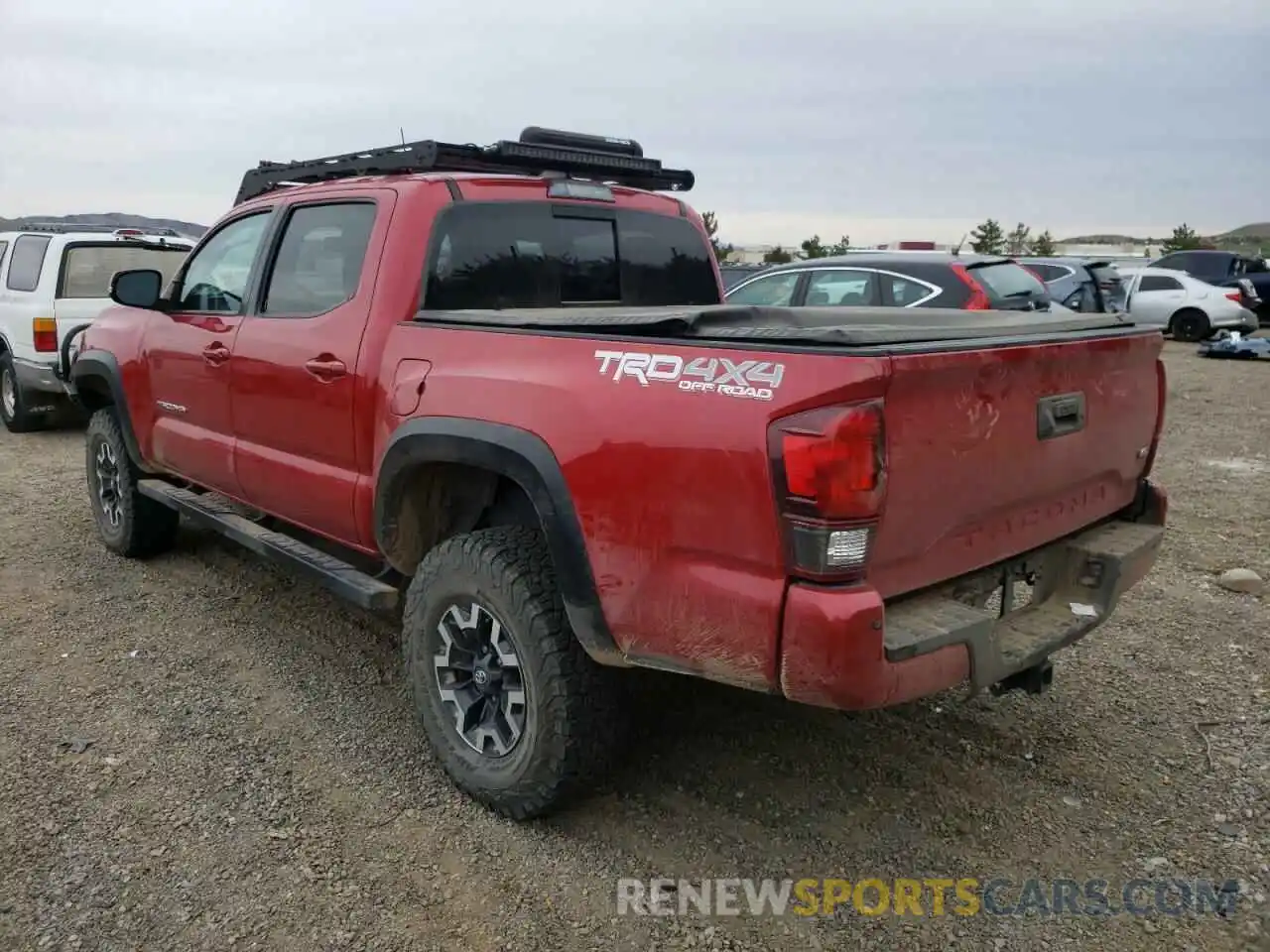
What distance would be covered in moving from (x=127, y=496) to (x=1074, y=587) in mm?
4743

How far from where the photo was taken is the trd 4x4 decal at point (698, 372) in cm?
232

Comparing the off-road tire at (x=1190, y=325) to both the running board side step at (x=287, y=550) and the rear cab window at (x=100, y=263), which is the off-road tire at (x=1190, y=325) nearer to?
the rear cab window at (x=100, y=263)

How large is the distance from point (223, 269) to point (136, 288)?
0.48 meters

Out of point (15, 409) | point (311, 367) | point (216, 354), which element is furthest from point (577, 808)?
point (15, 409)

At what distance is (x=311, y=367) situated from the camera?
368 centimetres

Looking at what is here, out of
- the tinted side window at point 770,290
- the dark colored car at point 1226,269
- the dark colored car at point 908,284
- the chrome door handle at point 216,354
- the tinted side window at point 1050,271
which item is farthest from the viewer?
the dark colored car at point 1226,269

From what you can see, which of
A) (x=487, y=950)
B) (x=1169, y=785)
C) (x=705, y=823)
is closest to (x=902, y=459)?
(x=705, y=823)

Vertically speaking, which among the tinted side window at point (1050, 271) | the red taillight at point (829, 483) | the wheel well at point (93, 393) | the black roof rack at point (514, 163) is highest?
the black roof rack at point (514, 163)

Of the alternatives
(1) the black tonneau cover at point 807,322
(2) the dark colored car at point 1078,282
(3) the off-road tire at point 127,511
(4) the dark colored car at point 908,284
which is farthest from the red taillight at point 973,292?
(3) the off-road tire at point 127,511

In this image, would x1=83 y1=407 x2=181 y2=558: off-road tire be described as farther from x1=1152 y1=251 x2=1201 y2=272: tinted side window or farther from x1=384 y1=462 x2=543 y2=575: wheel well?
x1=1152 y1=251 x2=1201 y2=272: tinted side window

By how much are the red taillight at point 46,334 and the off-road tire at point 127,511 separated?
3867 millimetres

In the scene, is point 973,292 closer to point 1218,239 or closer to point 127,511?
point 127,511

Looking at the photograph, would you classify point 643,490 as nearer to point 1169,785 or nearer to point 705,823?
point 705,823

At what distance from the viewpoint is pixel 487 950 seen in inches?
99.4
